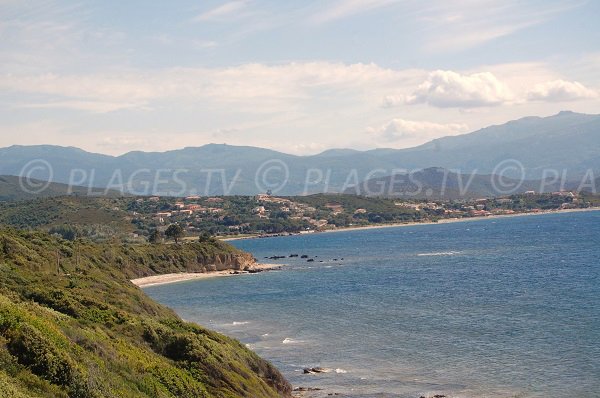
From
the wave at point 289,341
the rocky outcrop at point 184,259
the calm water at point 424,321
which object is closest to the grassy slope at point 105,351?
the calm water at point 424,321

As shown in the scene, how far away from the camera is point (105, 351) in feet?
79.1

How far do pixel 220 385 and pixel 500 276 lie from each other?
66.3m

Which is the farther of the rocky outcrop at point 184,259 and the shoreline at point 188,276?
the rocky outcrop at point 184,259

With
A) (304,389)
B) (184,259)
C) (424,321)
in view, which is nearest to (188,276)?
(184,259)

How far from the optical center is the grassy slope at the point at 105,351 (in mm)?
18728

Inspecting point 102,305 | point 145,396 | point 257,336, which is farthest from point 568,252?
point 145,396

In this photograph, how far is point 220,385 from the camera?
91.5ft

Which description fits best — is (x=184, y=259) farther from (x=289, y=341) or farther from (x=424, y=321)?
(x=289, y=341)

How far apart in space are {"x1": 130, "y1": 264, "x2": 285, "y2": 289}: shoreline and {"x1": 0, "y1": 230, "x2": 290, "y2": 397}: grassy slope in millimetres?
52014

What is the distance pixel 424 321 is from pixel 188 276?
58.7 m

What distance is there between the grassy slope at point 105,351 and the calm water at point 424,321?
7779 millimetres

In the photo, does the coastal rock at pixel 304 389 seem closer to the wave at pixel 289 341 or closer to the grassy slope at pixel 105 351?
the grassy slope at pixel 105 351

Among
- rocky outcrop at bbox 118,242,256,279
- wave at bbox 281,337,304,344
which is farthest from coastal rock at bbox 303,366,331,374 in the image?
rocky outcrop at bbox 118,242,256,279

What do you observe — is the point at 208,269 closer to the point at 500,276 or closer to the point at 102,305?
the point at 500,276
